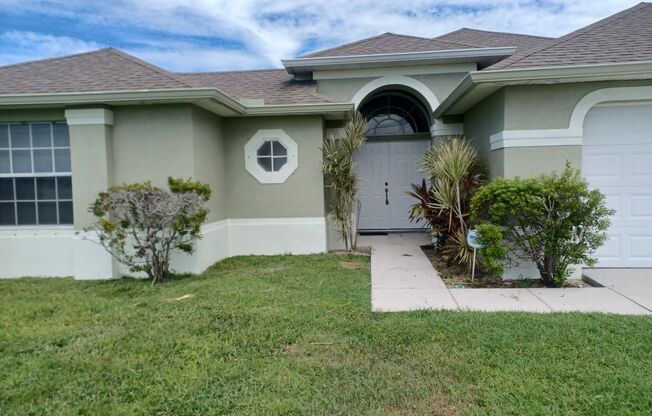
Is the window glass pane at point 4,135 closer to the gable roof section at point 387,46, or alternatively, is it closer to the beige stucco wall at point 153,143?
the beige stucco wall at point 153,143

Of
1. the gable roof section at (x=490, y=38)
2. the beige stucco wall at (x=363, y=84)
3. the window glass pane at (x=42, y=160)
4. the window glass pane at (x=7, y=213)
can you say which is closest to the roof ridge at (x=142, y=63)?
the window glass pane at (x=42, y=160)

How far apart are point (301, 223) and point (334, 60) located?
4.02 meters

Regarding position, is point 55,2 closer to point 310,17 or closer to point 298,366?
point 310,17

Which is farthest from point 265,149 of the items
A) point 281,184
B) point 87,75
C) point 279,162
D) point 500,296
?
point 500,296

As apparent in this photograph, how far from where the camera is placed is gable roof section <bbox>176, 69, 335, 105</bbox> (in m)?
9.46

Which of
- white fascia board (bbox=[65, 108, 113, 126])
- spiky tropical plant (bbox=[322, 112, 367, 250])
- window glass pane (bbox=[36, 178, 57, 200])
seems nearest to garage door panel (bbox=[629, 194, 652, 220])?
spiky tropical plant (bbox=[322, 112, 367, 250])

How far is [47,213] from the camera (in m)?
7.99

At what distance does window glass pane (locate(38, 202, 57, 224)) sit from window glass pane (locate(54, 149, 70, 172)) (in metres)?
0.69

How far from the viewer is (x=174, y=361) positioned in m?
3.91

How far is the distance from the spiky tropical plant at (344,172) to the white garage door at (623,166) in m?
4.26

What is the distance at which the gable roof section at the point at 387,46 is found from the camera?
411 inches

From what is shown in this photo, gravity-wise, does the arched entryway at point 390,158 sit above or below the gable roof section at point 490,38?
below

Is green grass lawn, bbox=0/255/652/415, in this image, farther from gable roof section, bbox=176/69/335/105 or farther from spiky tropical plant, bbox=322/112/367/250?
gable roof section, bbox=176/69/335/105

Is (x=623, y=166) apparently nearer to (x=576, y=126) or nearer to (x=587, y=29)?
(x=576, y=126)
